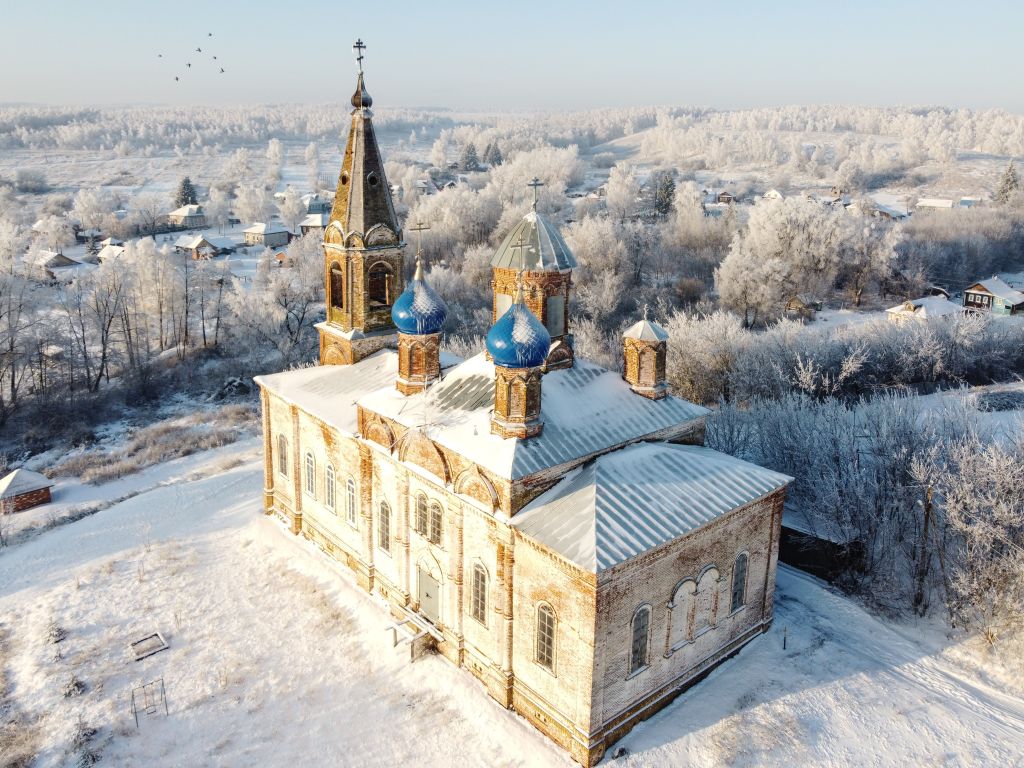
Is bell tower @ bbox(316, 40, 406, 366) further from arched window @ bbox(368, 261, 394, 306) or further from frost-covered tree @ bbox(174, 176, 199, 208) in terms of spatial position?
frost-covered tree @ bbox(174, 176, 199, 208)

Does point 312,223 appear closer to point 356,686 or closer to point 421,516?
point 421,516

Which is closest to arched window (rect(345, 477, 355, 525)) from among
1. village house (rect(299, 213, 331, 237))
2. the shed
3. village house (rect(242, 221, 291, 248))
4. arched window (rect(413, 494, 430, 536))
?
arched window (rect(413, 494, 430, 536))

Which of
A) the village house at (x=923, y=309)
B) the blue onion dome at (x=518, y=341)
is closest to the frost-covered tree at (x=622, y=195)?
the village house at (x=923, y=309)

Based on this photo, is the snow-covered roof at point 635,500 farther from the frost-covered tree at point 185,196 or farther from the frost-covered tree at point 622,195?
the frost-covered tree at point 185,196

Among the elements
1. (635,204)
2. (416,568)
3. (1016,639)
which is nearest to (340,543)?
(416,568)

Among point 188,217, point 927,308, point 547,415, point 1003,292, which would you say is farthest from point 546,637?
point 188,217

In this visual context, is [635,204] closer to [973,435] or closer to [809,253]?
[809,253]
